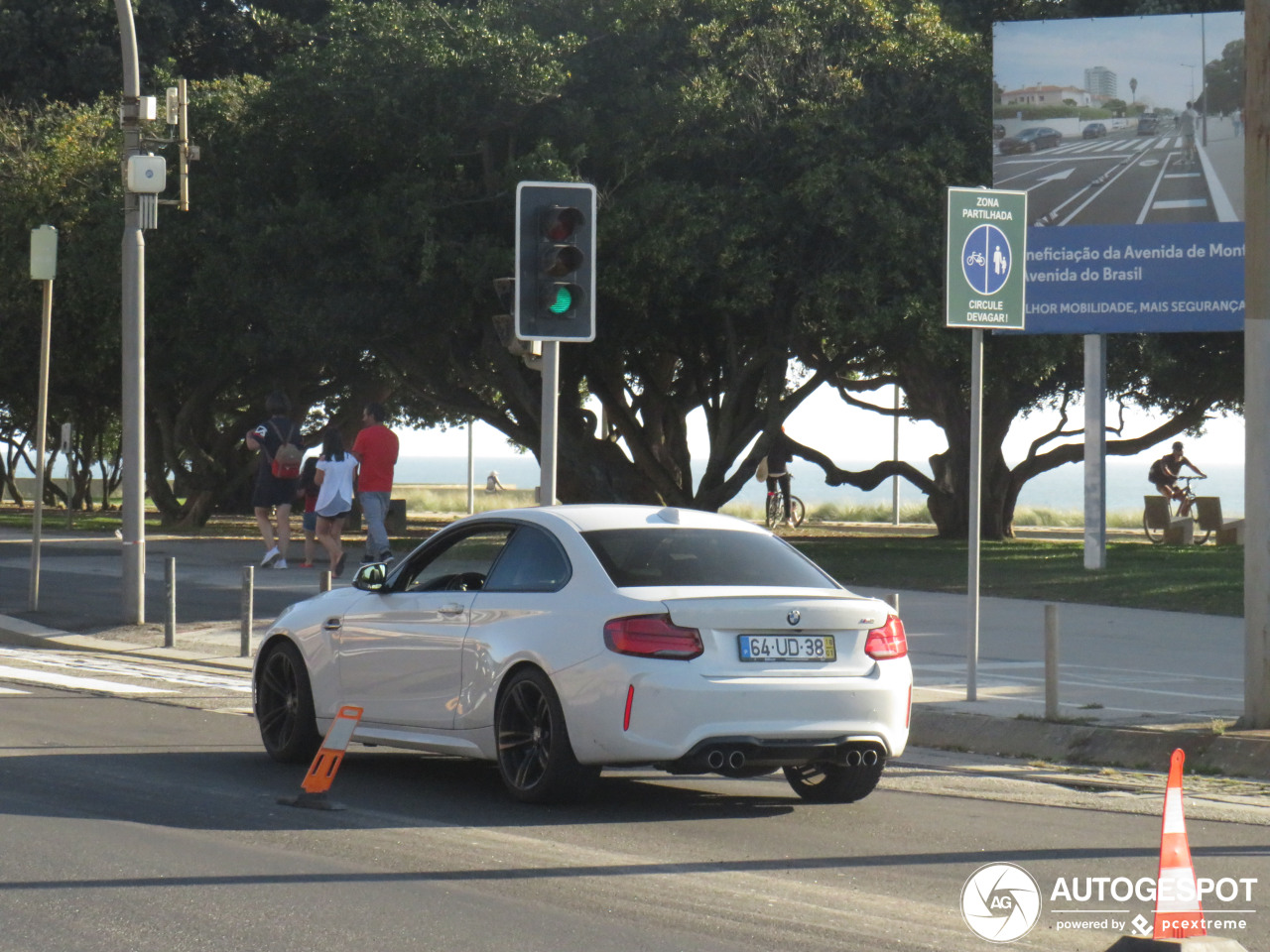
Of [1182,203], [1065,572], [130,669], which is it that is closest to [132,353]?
[130,669]

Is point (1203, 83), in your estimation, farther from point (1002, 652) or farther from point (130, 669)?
point (130, 669)

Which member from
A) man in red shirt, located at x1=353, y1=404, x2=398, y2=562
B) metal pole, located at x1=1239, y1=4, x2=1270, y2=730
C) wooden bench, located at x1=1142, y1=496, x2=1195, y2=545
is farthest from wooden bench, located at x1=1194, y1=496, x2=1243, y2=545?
metal pole, located at x1=1239, y1=4, x2=1270, y2=730

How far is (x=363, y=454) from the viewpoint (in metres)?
20.2

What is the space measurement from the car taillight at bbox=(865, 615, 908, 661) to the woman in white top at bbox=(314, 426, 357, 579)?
12629 millimetres

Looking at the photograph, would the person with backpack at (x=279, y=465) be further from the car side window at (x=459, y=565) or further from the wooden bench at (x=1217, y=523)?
the wooden bench at (x=1217, y=523)

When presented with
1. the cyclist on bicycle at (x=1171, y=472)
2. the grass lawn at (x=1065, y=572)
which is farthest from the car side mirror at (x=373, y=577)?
the cyclist on bicycle at (x=1171, y=472)

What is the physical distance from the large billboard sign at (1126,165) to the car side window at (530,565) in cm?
1665

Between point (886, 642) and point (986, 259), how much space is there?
4.04 meters

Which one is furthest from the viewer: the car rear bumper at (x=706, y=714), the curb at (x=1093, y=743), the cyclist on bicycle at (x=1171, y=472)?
the cyclist on bicycle at (x=1171, y=472)

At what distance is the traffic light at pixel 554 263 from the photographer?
1223 centimetres

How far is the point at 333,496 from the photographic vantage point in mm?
20219

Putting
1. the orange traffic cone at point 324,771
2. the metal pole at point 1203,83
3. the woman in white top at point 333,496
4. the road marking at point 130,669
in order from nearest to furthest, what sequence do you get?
the orange traffic cone at point 324,771, the road marking at point 130,669, the woman in white top at point 333,496, the metal pole at point 1203,83

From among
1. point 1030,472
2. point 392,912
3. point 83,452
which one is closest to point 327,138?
point 1030,472

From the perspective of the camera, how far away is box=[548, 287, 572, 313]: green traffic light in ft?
40.3
